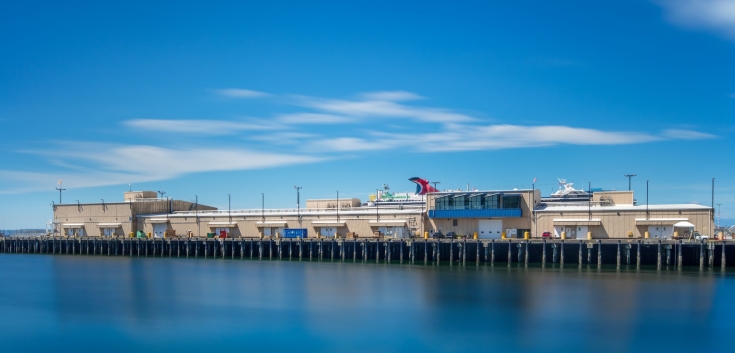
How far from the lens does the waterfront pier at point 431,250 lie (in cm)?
5381

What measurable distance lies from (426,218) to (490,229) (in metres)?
6.88

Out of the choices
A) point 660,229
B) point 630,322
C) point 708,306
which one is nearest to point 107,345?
point 630,322

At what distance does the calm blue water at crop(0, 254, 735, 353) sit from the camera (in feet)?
95.8

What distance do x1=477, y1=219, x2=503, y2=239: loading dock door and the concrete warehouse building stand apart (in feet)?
0.33

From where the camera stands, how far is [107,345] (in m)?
29.1

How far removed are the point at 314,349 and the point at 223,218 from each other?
52304 mm

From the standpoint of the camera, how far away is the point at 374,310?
36406 millimetres

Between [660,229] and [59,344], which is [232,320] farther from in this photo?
[660,229]

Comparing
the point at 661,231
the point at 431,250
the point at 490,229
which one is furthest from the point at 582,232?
the point at 431,250

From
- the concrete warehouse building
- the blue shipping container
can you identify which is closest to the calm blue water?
the concrete warehouse building

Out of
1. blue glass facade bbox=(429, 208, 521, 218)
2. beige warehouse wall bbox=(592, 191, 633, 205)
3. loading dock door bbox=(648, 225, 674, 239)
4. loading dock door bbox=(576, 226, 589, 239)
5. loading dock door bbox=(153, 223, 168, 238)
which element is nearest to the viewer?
loading dock door bbox=(648, 225, 674, 239)

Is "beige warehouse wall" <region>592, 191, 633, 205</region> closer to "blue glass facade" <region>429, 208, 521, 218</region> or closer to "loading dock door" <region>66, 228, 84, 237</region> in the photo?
"blue glass facade" <region>429, 208, 521, 218</region>

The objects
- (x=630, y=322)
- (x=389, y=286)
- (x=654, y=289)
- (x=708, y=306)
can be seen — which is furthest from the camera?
(x=389, y=286)

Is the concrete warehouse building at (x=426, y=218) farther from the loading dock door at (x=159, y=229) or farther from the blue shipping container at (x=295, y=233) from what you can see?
the blue shipping container at (x=295, y=233)
